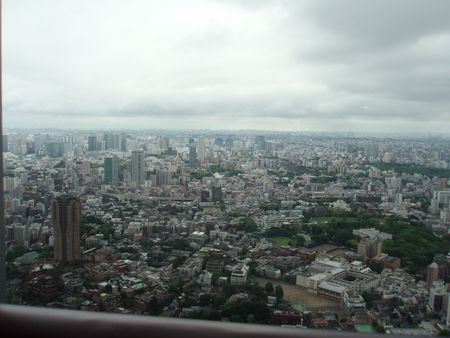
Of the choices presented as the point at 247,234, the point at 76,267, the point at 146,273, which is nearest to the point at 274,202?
the point at 247,234

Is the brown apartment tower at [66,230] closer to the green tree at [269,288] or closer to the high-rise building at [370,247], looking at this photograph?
the green tree at [269,288]

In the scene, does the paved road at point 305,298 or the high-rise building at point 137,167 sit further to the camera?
the high-rise building at point 137,167

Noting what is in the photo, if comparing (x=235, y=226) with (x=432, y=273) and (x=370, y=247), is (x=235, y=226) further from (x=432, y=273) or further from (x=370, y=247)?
(x=432, y=273)

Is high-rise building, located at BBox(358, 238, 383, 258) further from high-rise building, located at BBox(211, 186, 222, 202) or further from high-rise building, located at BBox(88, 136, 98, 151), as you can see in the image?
high-rise building, located at BBox(88, 136, 98, 151)

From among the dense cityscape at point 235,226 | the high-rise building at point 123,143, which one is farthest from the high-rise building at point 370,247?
the high-rise building at point 123,143

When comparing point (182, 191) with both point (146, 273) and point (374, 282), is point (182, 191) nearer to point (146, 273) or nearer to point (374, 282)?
point (146, 273)

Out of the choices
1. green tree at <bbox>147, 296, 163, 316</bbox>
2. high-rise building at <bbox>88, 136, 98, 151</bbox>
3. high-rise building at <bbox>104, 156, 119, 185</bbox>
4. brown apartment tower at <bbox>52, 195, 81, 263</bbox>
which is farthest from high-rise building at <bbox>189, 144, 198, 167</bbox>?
green tree at <bbox>147, 296, 163, 316</bbox>
